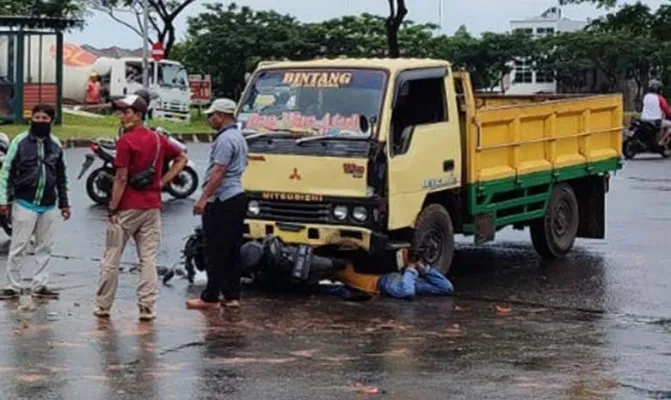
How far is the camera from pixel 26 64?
3656 centimetres

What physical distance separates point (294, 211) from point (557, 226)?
3.95 m

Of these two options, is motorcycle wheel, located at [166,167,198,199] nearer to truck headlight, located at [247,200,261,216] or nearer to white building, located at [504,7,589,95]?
truck headlight, located at [247,200,261,216]

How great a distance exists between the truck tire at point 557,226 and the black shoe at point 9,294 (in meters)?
5.79

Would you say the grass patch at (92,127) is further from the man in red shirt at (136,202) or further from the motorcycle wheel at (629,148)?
the man in red shirt at (136,202)

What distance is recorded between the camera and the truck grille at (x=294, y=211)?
39.7 ft

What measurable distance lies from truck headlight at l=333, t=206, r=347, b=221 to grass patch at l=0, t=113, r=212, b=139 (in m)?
20.9

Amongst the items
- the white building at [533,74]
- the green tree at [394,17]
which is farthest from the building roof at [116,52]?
the green tree at [394,17]

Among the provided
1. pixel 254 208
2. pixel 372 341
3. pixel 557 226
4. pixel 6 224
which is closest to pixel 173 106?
pixel 6 224

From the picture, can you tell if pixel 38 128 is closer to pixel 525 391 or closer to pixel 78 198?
pixel 525 391

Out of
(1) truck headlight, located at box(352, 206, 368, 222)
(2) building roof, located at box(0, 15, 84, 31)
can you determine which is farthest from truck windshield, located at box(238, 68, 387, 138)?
(2) building roof, located at box(0, 15, 84, 31)

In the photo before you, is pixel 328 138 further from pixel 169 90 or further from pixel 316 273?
pixel 169 90

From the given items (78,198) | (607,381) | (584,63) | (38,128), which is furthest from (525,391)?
(584,63)

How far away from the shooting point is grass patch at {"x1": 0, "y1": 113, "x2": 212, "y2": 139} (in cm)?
3425

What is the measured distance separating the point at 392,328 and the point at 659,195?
12000mm
